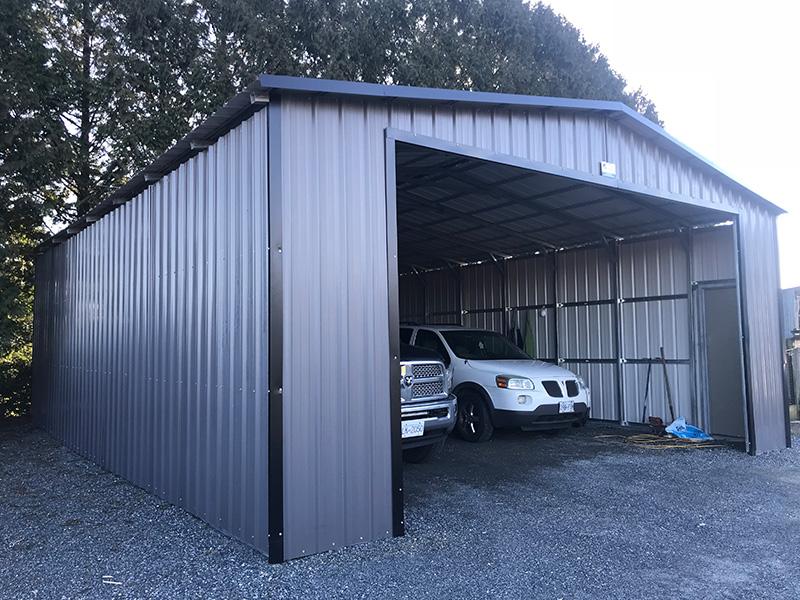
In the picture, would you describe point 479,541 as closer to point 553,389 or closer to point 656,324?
point 553,389

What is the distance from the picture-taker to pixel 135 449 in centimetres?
725

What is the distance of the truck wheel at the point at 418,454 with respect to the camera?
804cm

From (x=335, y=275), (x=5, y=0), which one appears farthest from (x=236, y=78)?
(x=335, y=275)

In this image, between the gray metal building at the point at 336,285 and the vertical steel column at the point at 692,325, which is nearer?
the gray metal building at the point at 336,285

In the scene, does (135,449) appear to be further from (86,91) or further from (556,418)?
(86,91)

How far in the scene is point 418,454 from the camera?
26.4ft

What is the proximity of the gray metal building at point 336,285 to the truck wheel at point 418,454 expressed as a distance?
9.18 ft

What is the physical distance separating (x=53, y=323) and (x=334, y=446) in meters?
8.45

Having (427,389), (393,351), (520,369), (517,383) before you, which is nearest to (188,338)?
(393,351)

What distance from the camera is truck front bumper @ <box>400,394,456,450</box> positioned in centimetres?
703

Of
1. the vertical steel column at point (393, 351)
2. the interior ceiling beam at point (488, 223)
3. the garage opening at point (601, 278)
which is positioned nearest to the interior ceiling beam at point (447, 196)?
the garage opening at point (601, 278)

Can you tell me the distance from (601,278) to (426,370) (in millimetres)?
5797

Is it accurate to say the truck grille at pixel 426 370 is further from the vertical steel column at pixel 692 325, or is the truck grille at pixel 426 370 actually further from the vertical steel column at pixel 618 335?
the vertical steel column at pixel 618 335

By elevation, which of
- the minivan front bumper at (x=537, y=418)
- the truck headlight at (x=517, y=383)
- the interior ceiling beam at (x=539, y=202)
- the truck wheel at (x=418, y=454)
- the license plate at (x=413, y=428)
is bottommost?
the truck wheel at (x=418, y=454)
